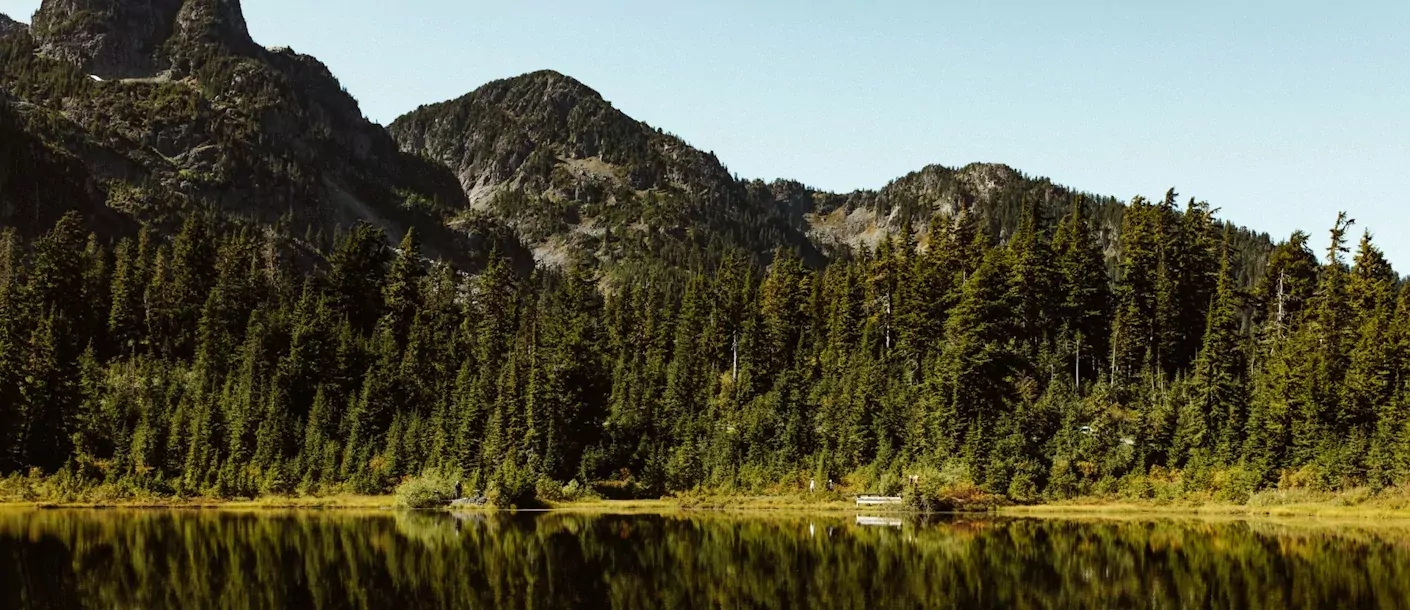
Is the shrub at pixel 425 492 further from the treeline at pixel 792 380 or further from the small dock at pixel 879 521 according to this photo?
the small dock at pixel 879 521

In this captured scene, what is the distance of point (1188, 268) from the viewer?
93.9 m

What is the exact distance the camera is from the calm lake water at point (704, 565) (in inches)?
1224

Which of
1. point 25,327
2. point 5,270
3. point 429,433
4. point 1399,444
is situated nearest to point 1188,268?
point 1399,444

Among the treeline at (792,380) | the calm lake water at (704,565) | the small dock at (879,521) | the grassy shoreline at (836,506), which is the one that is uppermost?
the treeline at (792,380)

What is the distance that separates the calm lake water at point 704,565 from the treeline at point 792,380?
15.8 meters

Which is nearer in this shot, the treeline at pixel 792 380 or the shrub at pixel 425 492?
the treeline at pixel 792 380

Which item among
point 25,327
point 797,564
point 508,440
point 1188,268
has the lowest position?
point 797,564

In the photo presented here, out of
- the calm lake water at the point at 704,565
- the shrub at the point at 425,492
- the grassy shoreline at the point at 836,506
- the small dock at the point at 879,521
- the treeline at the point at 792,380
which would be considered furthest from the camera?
the shrub at the point at 425,492

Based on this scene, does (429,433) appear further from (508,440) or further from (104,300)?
(104,300)

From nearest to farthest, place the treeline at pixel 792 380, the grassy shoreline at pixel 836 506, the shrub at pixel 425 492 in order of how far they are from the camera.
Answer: the grassy shoreline at pixel 836 506 → the treeline at pixel 792 380 → the shrub at pixel 425 492

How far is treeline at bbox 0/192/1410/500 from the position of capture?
245 feet

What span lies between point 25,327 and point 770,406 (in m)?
64.5

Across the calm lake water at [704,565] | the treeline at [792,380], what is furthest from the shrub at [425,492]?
the calm lake water at [704,565]

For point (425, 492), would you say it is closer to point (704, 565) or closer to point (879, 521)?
point (879, 521)
